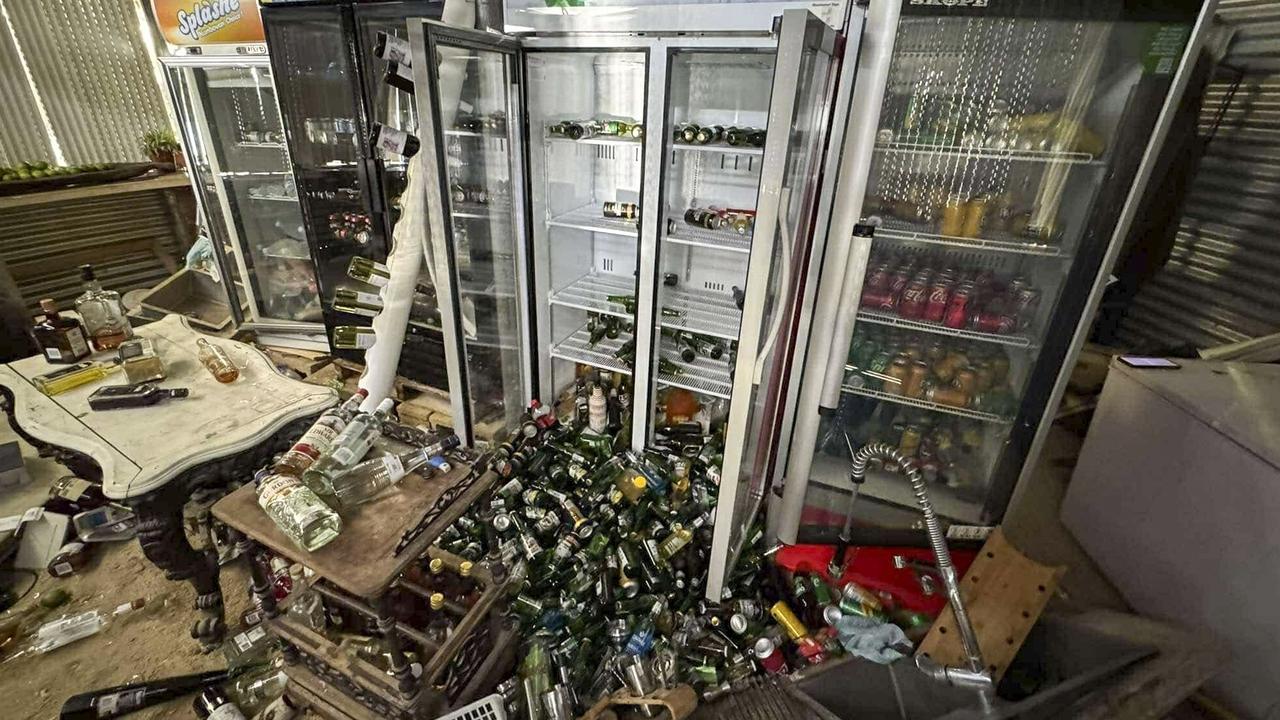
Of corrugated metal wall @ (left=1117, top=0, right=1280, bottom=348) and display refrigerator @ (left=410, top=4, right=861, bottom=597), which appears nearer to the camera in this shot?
display refrigerator @ (left=410, top=4, right=861, bottom=597)

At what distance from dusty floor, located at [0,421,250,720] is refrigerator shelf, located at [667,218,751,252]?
2.29m

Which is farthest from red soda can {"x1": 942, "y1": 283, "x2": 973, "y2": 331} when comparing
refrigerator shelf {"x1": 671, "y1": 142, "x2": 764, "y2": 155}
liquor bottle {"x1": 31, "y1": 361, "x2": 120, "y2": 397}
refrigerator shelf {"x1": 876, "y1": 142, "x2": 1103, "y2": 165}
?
liquor bottle {"x1": 31, "y1": 361, "x2": 120, "y2": 397}

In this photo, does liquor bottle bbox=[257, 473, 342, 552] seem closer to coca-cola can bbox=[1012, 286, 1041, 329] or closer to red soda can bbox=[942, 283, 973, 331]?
red soda can bbox=[942, 283, 973, 331]

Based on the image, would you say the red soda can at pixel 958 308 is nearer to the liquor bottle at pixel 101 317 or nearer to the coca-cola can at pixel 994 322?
the coca-cola can at pixel 994 322

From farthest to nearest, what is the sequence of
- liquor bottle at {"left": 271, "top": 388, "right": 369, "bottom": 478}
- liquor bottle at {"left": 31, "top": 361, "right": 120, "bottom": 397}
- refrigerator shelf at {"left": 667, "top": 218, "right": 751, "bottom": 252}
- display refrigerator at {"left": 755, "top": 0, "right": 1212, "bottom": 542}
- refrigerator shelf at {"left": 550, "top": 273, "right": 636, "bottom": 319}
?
refrigerator shelf at {"left": 550, "top": 273, "right": 636, "bottom": 319} → refrigerator shelf at {"left": 667, "top": 218, "right": 751, "bottom": 252} → liquor bottle at {"left": 31, "top": 361, "right": 120, "bottom": 397} → display refrigerator at {"left": 755, "top": 0, "right": 1212, "bottom": 542} → liquor bottle at {"left": 271, "top": 388, "right": 369, "bottom": 478}

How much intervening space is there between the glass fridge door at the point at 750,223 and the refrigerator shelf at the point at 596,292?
258mm

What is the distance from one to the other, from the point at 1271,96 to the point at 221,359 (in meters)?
4.87

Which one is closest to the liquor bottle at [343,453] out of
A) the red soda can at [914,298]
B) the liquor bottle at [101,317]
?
the liquor bottle at [101,317]

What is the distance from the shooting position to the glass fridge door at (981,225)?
5.21ft

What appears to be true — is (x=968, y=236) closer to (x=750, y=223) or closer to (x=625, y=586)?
(x=750, y=223)

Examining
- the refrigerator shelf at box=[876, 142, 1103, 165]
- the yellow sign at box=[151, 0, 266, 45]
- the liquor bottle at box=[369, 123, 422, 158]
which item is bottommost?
the liquor bottle at box=[369, 123, 422, 158]

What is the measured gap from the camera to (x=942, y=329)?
198cm

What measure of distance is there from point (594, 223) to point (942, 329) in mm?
1576

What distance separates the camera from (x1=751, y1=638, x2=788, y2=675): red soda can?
1.73 m
